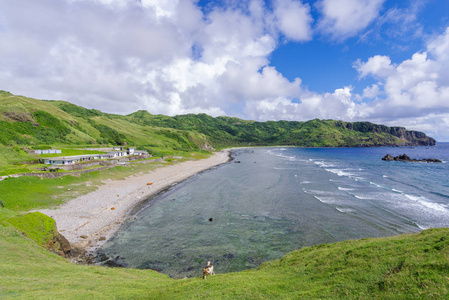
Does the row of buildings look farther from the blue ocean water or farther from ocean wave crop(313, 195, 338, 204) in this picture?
ocean wave crop(313, 195, 338, 204)

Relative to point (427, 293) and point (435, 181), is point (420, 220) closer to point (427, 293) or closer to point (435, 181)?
point (427, 293)

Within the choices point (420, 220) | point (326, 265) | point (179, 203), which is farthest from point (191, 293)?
point (420, 220)

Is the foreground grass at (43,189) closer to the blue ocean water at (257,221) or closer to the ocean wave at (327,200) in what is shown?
the blue ocean water at (257,221)

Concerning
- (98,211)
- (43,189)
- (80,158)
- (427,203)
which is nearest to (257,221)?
(98,211)

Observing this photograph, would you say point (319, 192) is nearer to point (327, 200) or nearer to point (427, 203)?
point (327, 200)

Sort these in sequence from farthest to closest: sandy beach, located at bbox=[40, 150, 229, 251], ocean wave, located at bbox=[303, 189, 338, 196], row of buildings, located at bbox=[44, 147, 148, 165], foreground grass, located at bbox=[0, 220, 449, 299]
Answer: row of buildings, located at bbox=[44, 147, 148, 165] < ocean wave, located at bbox=[303, 189, 338, 196] < sandy beach, located at bbox=[40, 150, 229, 251] < foreground grass, located at bbox=[0, 220, 449, 299]

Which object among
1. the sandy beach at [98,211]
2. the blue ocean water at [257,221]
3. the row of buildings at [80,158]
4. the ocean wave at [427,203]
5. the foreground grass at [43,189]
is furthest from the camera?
the row of buildings at [80,158]

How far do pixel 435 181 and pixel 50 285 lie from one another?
10987cm

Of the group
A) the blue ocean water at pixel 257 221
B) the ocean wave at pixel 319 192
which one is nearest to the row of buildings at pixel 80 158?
the blue ocean water at pixel 257 221

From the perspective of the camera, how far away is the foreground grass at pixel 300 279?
12188mm

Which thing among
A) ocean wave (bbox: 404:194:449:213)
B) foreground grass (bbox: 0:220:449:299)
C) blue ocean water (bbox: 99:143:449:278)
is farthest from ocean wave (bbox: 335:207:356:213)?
foreground grass (bbox: 0:220:449:299)

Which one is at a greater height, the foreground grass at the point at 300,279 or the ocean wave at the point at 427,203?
the foreground grass at the point at 300,279

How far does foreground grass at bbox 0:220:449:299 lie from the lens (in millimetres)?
12188

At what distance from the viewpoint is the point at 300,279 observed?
16.4 m
